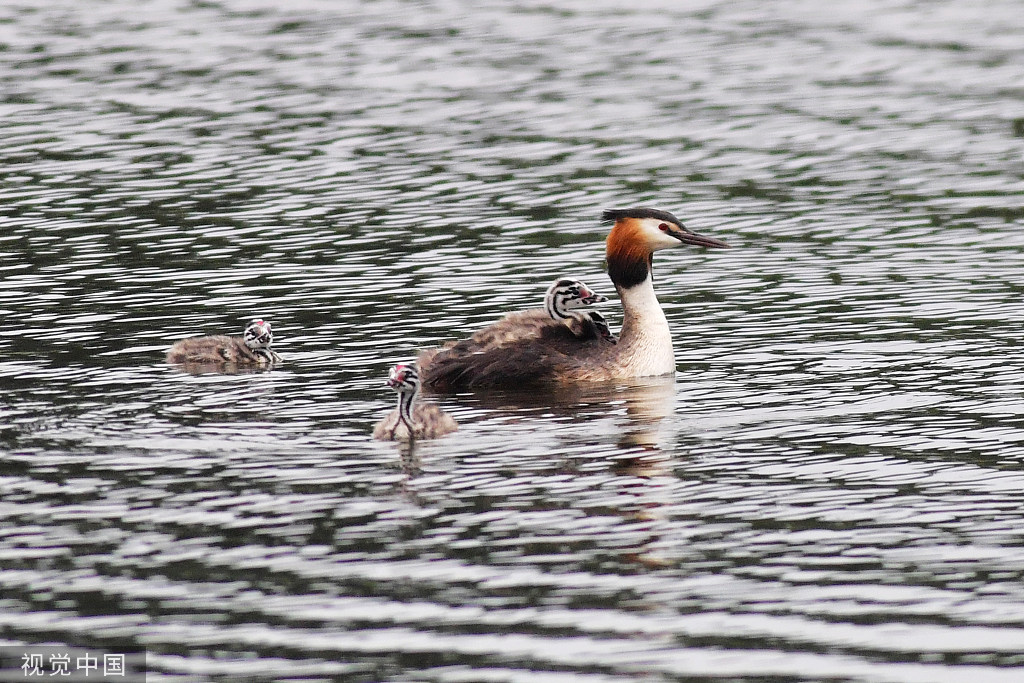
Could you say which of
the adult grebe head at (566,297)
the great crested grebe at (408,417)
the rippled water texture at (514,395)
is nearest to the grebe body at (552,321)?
the adult grebe head at (566,297)

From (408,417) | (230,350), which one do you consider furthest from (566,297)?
(408,417)

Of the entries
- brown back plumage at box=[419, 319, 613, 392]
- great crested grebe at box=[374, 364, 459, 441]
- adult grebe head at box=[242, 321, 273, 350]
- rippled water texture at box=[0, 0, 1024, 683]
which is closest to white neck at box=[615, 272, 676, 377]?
brown back plumage at box=[419, 319, 613, 392]

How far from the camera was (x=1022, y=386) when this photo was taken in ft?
48.4

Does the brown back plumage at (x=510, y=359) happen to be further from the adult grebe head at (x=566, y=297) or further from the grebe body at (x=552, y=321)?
the adult grebe head at (x=566, y=297)

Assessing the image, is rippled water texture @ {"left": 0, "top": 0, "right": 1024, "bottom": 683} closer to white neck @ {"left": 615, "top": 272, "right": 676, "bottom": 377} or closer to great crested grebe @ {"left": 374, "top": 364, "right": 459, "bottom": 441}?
great crested grebe @ {"left": 374, "top": 364, "right": 459, "bottom": 441}

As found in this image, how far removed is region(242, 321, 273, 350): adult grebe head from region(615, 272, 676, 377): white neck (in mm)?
3002

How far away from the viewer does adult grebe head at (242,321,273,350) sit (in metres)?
16.1

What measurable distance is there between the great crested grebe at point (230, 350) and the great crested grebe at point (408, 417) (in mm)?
2811

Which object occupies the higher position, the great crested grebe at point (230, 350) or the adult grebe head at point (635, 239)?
the adult grebe head at point (635, 239)

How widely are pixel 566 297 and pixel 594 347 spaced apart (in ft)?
2.05

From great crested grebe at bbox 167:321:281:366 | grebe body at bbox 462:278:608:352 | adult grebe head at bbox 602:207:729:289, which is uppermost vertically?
adult grebe head at bbox 602:207:729:289

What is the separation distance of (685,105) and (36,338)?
14.9 m

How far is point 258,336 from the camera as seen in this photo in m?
16.1

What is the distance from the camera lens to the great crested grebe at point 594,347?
51.2 feet
